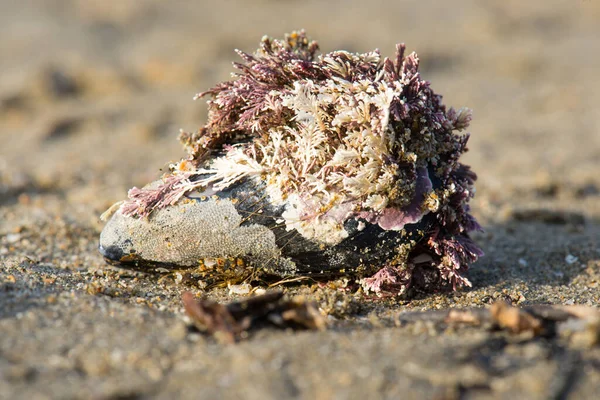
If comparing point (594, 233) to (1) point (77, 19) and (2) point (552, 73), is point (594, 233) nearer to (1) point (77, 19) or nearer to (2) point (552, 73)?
(2) point (552, 73)

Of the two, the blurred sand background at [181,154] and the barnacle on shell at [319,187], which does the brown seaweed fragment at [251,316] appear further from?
the barnacle on shell at [319,187]

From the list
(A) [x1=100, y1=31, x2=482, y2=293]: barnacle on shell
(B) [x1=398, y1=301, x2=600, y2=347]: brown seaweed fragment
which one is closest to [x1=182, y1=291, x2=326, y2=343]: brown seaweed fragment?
(B) [x1=398, y1=301, x2=600, y2=347]: brown seaweed fragment

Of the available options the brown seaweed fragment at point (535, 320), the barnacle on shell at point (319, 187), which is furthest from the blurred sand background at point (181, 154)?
the barnacle on shell at point (319, 187)

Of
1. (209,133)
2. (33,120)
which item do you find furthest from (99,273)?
(33,120)

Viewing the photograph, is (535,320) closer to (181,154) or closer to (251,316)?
(251,316)

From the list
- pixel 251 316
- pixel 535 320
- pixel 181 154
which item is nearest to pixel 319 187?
pixel 251 316

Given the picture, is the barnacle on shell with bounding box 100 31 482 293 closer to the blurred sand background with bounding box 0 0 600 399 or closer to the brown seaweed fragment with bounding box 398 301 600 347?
the blurred sand background with bounding box 0 0 600 399

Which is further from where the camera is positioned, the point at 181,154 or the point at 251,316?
the point at 181,154
